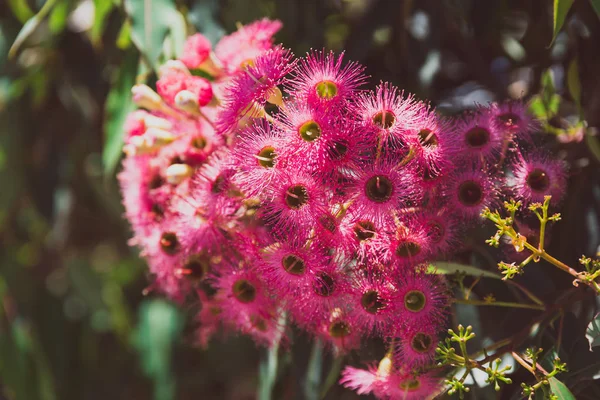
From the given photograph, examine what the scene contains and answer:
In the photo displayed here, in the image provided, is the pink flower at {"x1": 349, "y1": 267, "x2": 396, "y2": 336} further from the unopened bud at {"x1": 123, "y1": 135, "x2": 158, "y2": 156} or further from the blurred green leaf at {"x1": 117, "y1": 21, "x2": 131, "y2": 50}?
the blurred green leaf at {"x1": 117, "y1": 21, "x2": 131, "y2": 50}

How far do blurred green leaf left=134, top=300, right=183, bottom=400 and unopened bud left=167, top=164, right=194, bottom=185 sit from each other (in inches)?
49.1

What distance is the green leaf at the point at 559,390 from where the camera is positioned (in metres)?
0.86

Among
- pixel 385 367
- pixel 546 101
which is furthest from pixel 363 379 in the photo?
pixel 546 101

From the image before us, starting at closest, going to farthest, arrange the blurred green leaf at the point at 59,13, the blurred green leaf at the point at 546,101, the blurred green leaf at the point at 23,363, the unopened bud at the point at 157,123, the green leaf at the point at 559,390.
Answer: the green leaf at the point at 559,390 < the unopened bud at the point at 157,123 < the blurred green leaf at the point at 546,101 < the blurred green leaf at the point at 59,13 < the blurred green leaf at the point at 23,363

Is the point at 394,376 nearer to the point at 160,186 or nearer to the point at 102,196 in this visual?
the point at 160,186

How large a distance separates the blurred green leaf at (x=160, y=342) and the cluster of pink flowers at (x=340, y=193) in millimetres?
1205

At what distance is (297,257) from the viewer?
0.96 metres

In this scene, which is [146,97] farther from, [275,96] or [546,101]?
[546,101]

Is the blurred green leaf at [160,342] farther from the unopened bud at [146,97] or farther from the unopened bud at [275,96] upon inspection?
the unopened bud at [275,96]

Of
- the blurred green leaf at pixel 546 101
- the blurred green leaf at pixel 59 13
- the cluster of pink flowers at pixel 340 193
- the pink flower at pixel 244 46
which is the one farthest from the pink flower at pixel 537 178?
the blurred green leaf at pixel 59 13

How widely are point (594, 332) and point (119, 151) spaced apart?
96 centimetres

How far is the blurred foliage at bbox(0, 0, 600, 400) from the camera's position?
4.08 ft

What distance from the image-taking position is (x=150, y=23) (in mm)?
1286

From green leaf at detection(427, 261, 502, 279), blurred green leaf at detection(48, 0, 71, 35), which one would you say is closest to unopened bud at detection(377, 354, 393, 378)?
green leaf at detection(427, 261, 502, 279)
